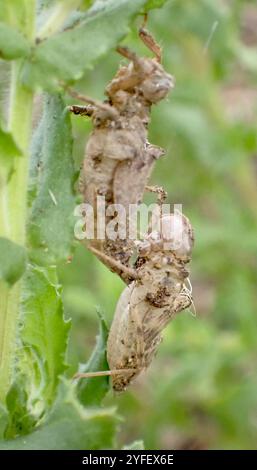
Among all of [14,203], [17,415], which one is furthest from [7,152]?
[17,415]

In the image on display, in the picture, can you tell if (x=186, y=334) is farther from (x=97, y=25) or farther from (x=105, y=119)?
(x=97, y=25)

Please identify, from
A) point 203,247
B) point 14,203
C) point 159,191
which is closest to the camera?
point 14,203

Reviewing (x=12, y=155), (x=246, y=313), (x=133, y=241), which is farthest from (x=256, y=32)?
(x=12, y=155)

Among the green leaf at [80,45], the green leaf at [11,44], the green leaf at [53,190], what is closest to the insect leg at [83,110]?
the green leaf at [53,190]

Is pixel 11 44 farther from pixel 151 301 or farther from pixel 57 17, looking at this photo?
pixel 151 301

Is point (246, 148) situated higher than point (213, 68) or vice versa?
point (213, 68)
